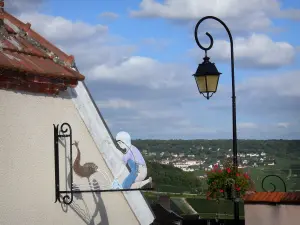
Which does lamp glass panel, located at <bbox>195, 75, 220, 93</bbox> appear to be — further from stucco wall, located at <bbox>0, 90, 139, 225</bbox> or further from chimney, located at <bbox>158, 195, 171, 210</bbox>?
chimney, located at <bbox>158, 195, 171, 210</bbox>

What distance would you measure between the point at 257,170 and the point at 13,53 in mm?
4831

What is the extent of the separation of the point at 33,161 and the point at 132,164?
5.03ft

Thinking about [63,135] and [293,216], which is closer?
[63,135]

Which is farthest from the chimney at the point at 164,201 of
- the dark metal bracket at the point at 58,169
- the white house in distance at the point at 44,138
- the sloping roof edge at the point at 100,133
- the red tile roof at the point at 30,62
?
the dark metal bracket at the point at 58,169

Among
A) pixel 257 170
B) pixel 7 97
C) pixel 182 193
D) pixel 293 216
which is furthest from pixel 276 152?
pixel 182 193

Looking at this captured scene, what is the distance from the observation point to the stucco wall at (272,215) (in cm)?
847

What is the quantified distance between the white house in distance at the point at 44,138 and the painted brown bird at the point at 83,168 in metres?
0.05

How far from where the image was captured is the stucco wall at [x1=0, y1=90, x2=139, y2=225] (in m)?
5.87

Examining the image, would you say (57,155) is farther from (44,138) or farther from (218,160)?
(218,160)

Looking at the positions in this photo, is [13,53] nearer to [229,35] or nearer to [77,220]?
[77,220]

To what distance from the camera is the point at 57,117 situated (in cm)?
659

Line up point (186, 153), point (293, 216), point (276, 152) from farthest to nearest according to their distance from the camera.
A: point (186, 153) < point (276, 152) < point (293, 216)

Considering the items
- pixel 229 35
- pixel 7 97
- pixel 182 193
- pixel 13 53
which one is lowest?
pixel 182 193

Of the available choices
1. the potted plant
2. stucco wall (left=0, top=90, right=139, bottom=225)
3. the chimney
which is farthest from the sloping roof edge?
the chimney
